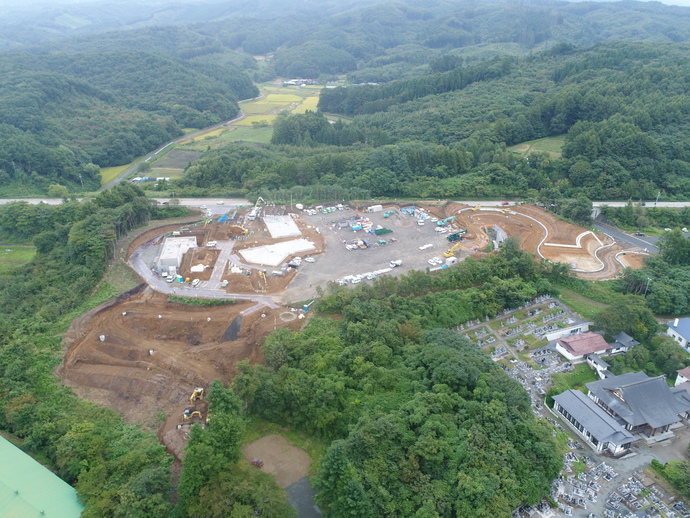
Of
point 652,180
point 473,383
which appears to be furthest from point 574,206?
point 473,383

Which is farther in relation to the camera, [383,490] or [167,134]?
[167,134]

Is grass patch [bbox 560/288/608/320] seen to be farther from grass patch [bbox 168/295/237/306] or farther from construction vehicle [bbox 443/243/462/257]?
grass patch [bbox 168/295/237/306]

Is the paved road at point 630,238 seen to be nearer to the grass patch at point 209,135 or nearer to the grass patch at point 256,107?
the grass patch at point 209,135

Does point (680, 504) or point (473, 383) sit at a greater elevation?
point (473, 383)

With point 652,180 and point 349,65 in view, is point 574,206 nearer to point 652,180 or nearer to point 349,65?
point 652,180

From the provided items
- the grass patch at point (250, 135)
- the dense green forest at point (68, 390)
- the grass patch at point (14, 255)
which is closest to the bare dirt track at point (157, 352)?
the dense green forest at point (68, 390)

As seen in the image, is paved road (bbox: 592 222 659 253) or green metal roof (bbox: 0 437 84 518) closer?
green metal roof (bbox: 0 437 84 518)

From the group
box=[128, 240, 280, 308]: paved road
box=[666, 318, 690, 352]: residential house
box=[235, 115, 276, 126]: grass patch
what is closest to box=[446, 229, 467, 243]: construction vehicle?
box=[666, 318, 690, 352]: residential house
